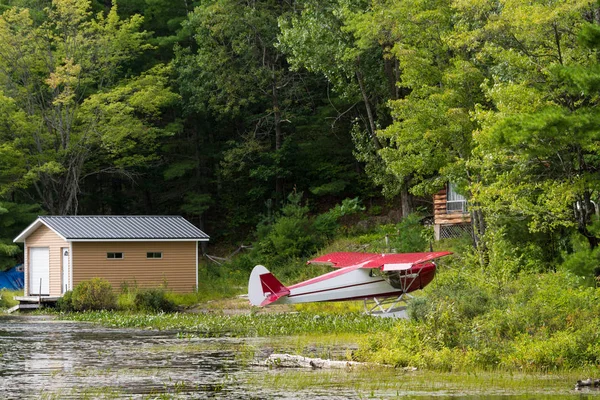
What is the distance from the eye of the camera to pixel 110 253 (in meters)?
35.4

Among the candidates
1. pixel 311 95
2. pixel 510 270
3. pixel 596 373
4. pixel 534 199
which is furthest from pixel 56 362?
pixel 311 95

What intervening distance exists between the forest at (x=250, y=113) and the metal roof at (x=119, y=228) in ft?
13.4

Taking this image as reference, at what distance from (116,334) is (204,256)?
2201 cm

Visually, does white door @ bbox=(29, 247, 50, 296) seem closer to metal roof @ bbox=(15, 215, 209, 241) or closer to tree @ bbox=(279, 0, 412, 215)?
metal roof @ bbox=(15, 215, 209, 241)

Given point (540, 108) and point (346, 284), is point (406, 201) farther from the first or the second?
point (540, 108)

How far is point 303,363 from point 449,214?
74.0 ft

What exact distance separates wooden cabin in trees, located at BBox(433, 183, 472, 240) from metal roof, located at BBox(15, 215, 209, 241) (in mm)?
8839

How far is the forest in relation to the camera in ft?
99.1

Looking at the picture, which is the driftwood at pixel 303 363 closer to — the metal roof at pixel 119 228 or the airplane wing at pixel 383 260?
the airplane wing at pixel 383 260

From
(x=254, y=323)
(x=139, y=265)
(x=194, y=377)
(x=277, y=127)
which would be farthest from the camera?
(x=277, y=127)

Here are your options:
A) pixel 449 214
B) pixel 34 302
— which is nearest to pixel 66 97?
pixel 34 302

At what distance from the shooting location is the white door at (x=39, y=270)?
119 feet

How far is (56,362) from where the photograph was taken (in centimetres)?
1698

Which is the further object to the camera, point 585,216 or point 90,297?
point 90,297
